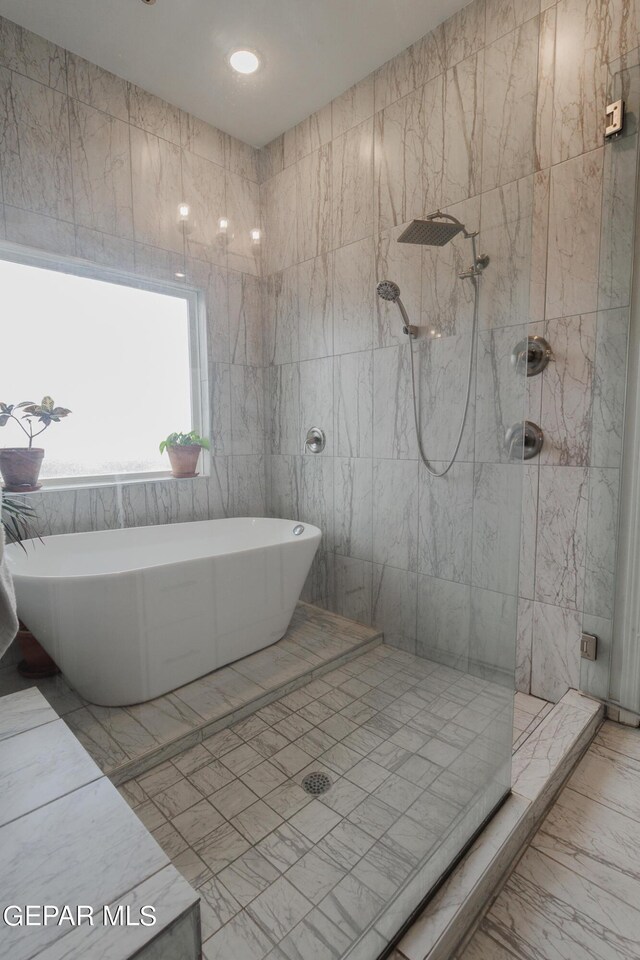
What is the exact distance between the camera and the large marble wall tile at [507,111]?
1310 mm

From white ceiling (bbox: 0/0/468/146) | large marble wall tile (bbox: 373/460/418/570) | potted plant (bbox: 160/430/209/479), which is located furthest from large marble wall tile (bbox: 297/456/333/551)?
white ceiling (bbox: 0/0/468/146)

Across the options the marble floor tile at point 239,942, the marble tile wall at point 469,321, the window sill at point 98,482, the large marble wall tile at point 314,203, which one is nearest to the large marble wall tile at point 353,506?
the marble tile wall at point 469,321

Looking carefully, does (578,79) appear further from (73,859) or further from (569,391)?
(73,859)

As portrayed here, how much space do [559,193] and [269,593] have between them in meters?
2.17

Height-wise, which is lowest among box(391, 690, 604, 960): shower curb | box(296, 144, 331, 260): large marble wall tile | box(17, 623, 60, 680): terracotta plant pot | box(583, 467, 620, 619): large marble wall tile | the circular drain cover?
box(391, 690, 604, 960): shower curb

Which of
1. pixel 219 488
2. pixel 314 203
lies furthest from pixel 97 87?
pixel 219 488

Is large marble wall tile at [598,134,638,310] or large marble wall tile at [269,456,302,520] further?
large marble wall tile at [269,456,302,520]

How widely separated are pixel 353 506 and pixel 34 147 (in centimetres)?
215

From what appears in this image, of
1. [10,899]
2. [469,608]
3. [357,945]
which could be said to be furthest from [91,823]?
[469,608]

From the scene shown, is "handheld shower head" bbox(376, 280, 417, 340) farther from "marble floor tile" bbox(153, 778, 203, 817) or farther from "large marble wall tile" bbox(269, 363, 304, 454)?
"marble floor tile" bbox(153, 778, 203, 817)

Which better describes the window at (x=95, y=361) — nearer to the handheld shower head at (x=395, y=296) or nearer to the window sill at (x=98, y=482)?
Answer: the window sill at (x=98, y=482)

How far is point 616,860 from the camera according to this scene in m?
1.31

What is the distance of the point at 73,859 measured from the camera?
70cm

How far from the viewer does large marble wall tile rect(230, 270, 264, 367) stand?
8.70 feet
